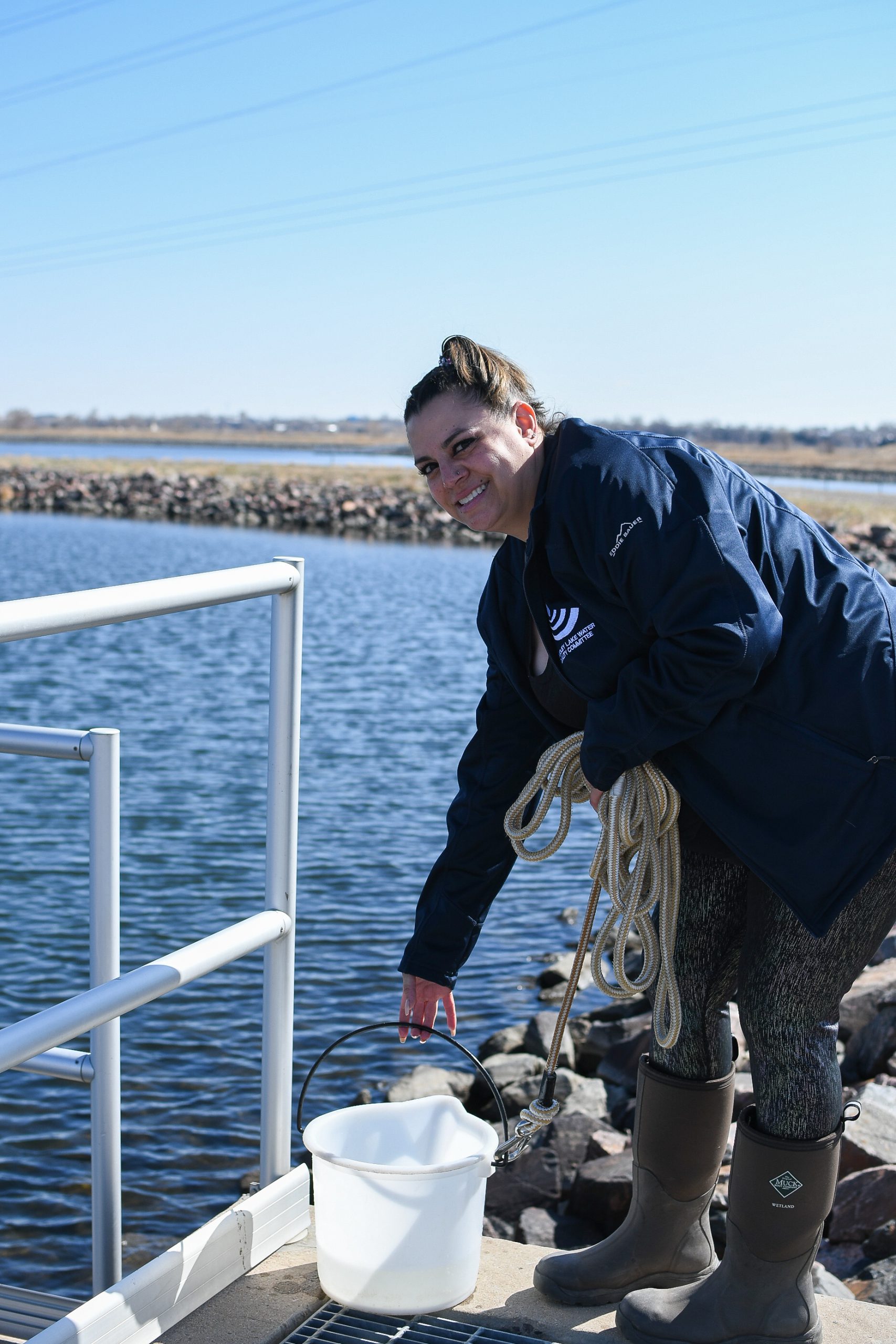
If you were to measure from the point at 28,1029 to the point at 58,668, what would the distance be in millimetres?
12208

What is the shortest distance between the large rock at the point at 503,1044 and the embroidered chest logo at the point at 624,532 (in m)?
3.81

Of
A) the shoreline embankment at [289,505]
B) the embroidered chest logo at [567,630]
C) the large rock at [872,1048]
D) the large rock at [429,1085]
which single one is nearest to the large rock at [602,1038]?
the large rock at [429,1085]

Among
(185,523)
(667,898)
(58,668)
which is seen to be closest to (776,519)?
(667,898)

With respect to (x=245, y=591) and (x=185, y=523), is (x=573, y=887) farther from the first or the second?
(x=185, y=523)

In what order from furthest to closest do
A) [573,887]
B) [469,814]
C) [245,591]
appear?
[573,887]
[469,814]
[245,591]

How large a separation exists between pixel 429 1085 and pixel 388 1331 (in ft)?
9.21

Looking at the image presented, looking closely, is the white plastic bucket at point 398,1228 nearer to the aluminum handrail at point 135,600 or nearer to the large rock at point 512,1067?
the aluminum handrail at point 135,600

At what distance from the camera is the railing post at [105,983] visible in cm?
190

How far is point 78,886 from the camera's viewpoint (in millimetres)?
6984

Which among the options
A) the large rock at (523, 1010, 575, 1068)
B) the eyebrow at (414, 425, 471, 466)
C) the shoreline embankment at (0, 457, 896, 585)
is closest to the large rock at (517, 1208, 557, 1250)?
the large rock at (523, 1010, 575, 1068)

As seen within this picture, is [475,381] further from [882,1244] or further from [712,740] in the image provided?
[882,1244]

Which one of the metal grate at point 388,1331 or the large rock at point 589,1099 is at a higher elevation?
the metal grate at point 388,1331

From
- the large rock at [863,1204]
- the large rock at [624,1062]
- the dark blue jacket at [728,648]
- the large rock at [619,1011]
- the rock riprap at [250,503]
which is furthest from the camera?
the rock riprap at [250,503]

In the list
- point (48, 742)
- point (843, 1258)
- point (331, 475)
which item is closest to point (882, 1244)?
point (843, 1258)
